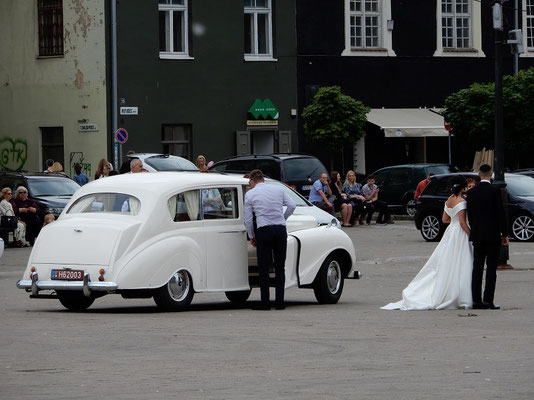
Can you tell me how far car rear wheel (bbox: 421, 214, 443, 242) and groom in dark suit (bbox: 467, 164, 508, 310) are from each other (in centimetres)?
1457

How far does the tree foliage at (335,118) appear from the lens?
46.4 metres

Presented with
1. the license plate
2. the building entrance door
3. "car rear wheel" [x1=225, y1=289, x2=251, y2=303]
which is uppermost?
the building entrance door

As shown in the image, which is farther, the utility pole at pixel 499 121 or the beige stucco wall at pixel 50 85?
the beige stucco wall at pixel 50 85

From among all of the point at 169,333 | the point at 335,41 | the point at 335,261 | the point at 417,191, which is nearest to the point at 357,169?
the point at 335,41

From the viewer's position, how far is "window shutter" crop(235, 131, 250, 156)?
48500 millimetres

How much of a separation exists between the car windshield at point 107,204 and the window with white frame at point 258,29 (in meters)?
31.6

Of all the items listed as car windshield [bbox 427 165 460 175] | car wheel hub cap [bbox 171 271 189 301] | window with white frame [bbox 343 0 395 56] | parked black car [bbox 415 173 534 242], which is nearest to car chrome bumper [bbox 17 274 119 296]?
car wheel hub cap [bbox 171 271 189 301]

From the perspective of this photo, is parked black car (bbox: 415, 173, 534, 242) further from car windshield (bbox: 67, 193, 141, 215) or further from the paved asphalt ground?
car windshield (bbox: 67, 193, 141, 215)

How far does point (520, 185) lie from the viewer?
3297 centimetres

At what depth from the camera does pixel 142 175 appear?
18047mm

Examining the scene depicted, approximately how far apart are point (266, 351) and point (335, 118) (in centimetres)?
3415

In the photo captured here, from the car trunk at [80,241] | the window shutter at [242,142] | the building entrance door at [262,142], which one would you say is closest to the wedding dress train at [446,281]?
the car trunk at [80,241]

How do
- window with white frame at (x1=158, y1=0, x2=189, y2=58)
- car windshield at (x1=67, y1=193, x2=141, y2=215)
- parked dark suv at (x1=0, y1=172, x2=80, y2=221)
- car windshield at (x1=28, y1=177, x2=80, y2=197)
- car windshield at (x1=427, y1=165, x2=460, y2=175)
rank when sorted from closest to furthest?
car windshield at (x1=67, y1=193, x2=141, y2=215) → parked dark suv at (x1=0, y1=172, x2=80, y2=221) → car windshield at (x1=28, y1=177, x2=80, y2=197) → car windshield at (x1=427, y1=165, x2=460, y2=175) → window with white frame at (x1=158, y1=0, x2=189, y2=58)

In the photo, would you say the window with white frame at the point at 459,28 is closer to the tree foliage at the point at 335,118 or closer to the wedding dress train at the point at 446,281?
the tree foliage at the point at 335,118
